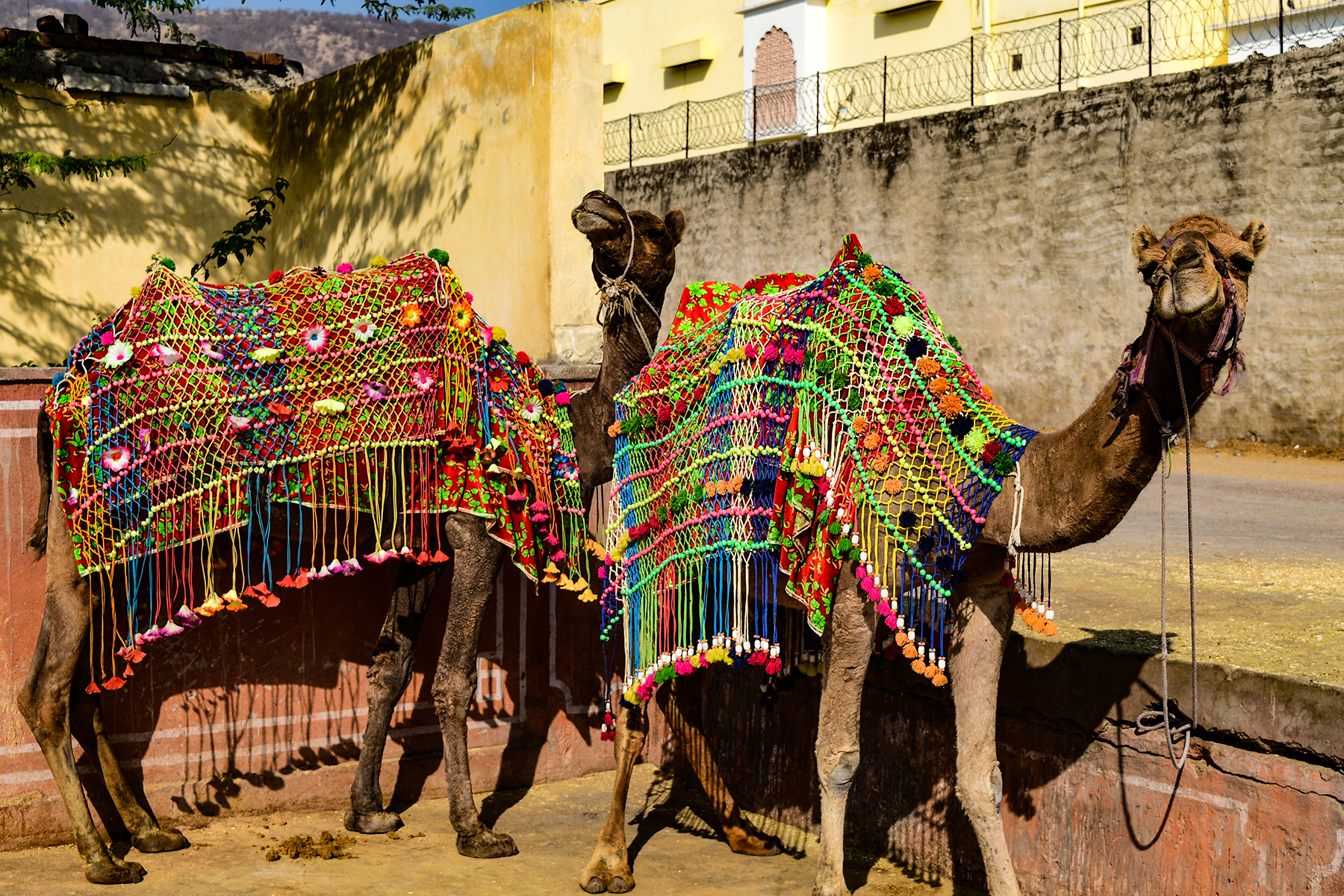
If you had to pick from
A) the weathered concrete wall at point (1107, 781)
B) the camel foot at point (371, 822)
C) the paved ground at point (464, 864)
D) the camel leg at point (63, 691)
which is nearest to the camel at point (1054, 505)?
the paved ground at point (464, 864)

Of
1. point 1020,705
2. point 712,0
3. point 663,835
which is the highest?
point 712,0

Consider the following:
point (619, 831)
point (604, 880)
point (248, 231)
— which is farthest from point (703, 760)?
point (248, 231)

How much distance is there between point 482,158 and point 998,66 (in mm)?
14241

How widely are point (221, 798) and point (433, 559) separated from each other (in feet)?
4.50

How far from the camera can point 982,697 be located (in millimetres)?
3877

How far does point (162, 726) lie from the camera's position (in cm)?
507

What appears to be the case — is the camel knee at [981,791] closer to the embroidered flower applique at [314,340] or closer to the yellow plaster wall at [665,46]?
the embroidered flower applique at [314,340]

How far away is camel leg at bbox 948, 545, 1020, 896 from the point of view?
12.4ft

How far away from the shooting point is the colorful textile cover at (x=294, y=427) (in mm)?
4441

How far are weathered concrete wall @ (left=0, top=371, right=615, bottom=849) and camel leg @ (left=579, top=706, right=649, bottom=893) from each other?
1.11m

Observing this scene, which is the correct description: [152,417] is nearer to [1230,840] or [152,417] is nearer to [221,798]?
[221,798]

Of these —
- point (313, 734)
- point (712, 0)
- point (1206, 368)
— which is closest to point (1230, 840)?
point (1206, 368)

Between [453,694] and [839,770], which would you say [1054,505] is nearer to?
[839,770]

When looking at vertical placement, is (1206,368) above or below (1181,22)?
below
